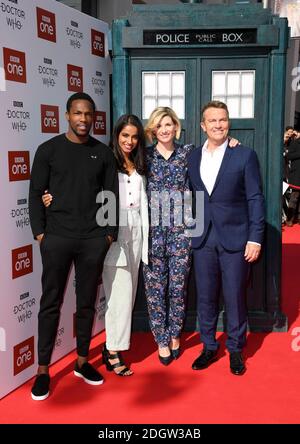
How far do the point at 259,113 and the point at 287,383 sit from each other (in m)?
2.16

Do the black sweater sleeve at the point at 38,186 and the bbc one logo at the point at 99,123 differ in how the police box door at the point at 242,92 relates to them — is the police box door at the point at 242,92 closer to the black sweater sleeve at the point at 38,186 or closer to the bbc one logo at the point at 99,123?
the bbc one logo at the point at 99,123

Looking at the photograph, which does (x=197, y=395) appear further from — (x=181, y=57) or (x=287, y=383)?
(x=181, y=57)

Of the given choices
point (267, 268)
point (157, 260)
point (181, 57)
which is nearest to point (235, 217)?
point (157, 260)

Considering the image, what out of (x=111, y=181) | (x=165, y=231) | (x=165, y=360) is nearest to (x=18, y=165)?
(x=111, y=181)

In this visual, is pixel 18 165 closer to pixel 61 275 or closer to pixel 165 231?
pixel 61 275

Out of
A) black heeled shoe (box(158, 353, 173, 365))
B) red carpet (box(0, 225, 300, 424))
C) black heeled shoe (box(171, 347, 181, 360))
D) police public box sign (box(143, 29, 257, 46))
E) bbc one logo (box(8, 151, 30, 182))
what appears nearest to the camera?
red carpet (box(0, 225, 300, 424))

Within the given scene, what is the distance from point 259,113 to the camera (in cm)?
423

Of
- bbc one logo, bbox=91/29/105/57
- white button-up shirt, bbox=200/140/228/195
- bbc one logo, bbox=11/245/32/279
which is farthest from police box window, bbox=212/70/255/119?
bbc one logo, bbox=11/245/32/279

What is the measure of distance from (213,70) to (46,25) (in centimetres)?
143

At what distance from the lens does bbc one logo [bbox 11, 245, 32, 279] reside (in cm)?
332

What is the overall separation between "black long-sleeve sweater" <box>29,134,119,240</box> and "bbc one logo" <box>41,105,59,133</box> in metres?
0.42

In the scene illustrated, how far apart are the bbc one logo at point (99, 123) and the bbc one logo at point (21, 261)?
1312 mm
